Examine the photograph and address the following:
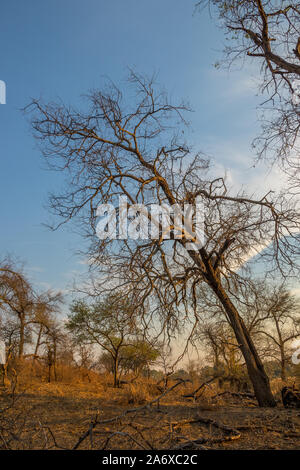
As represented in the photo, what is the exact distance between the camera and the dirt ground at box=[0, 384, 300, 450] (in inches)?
126

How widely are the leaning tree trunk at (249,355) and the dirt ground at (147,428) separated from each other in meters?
1.01

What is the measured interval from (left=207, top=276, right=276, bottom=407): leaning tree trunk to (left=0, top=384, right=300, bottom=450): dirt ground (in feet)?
3.31

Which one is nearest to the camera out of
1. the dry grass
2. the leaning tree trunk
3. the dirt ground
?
the dirt ground

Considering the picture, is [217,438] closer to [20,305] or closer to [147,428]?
[147,428]

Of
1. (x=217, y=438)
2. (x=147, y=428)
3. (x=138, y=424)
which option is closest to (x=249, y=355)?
(x=147, y=428)

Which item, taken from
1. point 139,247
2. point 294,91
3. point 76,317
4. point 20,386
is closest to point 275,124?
point 294,91

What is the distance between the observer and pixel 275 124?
6293 millimetres

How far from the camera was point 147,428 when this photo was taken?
15.9ft

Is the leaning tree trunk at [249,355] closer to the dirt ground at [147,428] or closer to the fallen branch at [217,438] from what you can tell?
the dirt ground at [147,428]

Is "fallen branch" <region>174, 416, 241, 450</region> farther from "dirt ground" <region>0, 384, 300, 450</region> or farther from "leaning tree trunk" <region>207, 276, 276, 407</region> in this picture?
"leaning tree trunk" <region>207, 276, 276, 407</region>

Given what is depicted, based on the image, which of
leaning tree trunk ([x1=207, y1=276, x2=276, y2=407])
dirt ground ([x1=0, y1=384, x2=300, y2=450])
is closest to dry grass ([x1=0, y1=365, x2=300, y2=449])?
dirt ground ([x1=0, y1=384, x2=300, y2=450])

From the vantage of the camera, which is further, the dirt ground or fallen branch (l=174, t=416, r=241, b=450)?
fallen branch (l=174, t=416, r=241, b=450)
